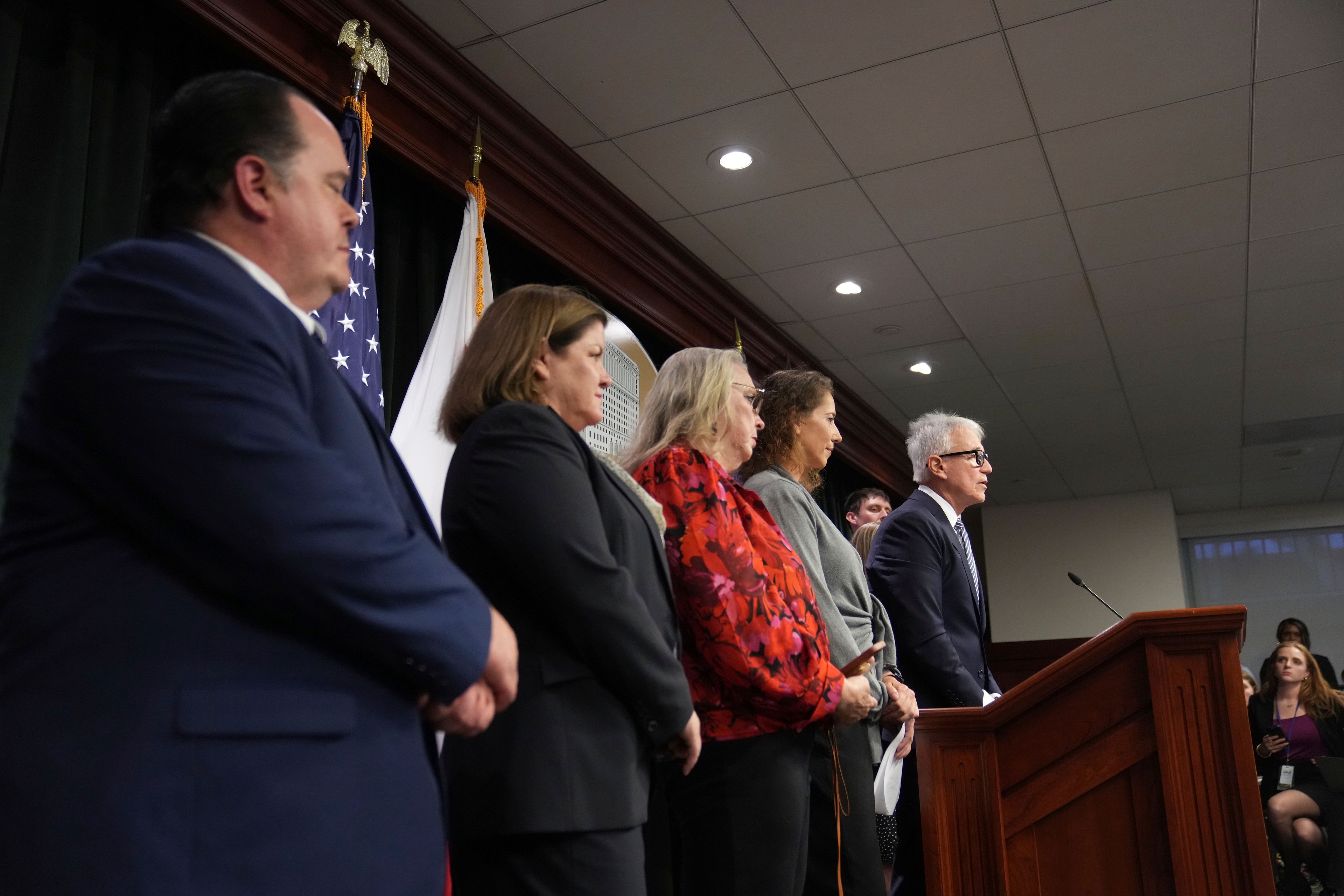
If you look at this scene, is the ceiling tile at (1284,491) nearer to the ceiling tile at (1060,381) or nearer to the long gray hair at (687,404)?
the ceiling tile at (1060,381)

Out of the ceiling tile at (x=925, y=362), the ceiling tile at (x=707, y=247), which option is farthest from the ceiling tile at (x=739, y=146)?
the ceiling tile at (x=925, y=362)

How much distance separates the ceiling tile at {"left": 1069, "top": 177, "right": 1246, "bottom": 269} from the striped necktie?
6.73 ft

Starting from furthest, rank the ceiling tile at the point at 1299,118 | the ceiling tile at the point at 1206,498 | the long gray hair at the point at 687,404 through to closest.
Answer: the ceiling tile at the point at 1206,498 → the ceiling tile at the point at 1299,118 → the long gray hair at the point at 687,404

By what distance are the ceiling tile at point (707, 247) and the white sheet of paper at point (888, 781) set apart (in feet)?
8.94

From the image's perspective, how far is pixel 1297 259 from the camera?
4879 mm

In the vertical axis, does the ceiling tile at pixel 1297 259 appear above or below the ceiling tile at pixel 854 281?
below

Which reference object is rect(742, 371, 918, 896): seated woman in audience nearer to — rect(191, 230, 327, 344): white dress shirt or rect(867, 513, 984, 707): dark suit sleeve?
rect(867, 513, 984, 707): dark suit sleeve

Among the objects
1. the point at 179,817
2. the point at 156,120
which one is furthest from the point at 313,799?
the point at 156,120

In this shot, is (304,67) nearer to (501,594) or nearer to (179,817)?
(501,594)

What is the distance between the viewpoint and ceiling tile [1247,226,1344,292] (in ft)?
15.3

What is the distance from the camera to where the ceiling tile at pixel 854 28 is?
3100mm

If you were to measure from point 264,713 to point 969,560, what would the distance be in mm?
2363

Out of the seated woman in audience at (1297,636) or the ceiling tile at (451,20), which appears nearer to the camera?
the ceiling tile at (451,20)

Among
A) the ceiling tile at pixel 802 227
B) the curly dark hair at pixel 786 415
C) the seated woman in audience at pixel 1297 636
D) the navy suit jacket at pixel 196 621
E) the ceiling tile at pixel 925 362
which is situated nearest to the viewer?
the navy suit jacket at pixel 196 621
